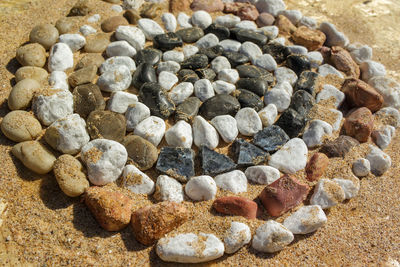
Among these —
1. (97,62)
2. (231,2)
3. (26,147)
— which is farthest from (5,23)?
(231,2)

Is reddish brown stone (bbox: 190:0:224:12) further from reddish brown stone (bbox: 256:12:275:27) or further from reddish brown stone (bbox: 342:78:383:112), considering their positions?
reddish brown stone (bbox: 342:78:383:112)

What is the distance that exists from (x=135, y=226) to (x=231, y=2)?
2490mm

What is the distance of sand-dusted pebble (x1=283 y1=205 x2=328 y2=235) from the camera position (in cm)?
186

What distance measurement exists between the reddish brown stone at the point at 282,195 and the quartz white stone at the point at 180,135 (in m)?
0.57

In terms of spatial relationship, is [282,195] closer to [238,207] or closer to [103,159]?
[238,207]

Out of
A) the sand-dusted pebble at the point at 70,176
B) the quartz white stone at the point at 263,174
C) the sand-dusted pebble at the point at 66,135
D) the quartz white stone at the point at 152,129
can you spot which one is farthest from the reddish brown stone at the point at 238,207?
the sand-dusted pebble at the point at 66,135

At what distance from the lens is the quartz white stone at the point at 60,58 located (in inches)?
99.1

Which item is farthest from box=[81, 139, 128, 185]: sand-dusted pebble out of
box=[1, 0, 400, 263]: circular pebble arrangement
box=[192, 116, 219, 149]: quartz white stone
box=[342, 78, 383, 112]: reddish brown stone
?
box=[342, 78, 383, 112]: reddish brown stone

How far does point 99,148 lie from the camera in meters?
2.01

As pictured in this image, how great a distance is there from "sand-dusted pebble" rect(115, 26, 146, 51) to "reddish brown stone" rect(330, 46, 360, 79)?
162 centimetres

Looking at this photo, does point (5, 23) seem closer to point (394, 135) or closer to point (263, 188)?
point (263, 188)

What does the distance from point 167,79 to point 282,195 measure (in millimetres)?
1187

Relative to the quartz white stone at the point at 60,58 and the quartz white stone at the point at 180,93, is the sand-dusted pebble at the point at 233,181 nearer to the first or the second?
the quartz white stone at the point at 180,93

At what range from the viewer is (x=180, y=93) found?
242cm
